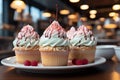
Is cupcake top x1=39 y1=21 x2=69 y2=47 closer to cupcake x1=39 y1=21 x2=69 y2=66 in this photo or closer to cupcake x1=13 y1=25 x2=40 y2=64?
cupcake x1=39 y1=21 x2=69 y2=66

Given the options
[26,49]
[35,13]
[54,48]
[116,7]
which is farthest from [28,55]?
[35,13]

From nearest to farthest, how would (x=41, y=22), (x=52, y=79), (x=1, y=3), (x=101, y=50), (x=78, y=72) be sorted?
(x=52, y=79) → (x=78, y=72) → (x=101, y=50) → (x=1, y=3) → (x=41, y=22)

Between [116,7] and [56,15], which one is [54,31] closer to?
[56,15]

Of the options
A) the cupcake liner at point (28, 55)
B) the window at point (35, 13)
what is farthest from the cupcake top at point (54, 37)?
the window at point (35, 13)

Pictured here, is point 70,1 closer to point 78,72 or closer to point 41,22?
point 78,72

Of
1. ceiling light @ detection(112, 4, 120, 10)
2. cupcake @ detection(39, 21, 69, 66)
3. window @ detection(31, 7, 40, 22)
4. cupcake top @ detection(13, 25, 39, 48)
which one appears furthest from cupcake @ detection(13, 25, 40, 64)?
window @ detection(31, 7, 40, 22)

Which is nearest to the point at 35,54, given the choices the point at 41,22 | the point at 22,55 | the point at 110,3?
the point at 22,55
